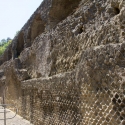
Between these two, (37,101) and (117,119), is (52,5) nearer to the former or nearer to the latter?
(37,101)

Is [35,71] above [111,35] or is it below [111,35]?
below


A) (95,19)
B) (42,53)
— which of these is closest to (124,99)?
(95,19)

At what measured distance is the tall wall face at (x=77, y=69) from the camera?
337 centimetres

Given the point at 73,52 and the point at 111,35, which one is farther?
the point at 73,52

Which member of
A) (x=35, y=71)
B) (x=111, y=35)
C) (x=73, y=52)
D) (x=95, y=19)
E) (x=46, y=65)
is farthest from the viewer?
(x=35, y=71)

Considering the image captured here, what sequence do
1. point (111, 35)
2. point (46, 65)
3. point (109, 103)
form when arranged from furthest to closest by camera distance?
1. point (46, 65)
2. point (111, 35)
3. point (109, 103)

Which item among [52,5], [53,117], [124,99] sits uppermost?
[52,5]

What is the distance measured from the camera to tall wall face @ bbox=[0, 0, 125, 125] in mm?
3366

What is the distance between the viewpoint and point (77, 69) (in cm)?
425

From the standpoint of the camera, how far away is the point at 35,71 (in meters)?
8.53

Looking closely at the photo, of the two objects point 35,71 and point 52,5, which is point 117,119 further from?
point 52,5

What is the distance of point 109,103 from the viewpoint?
133 inches

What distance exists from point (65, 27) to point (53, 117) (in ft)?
8.06

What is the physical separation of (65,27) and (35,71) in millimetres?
2688
